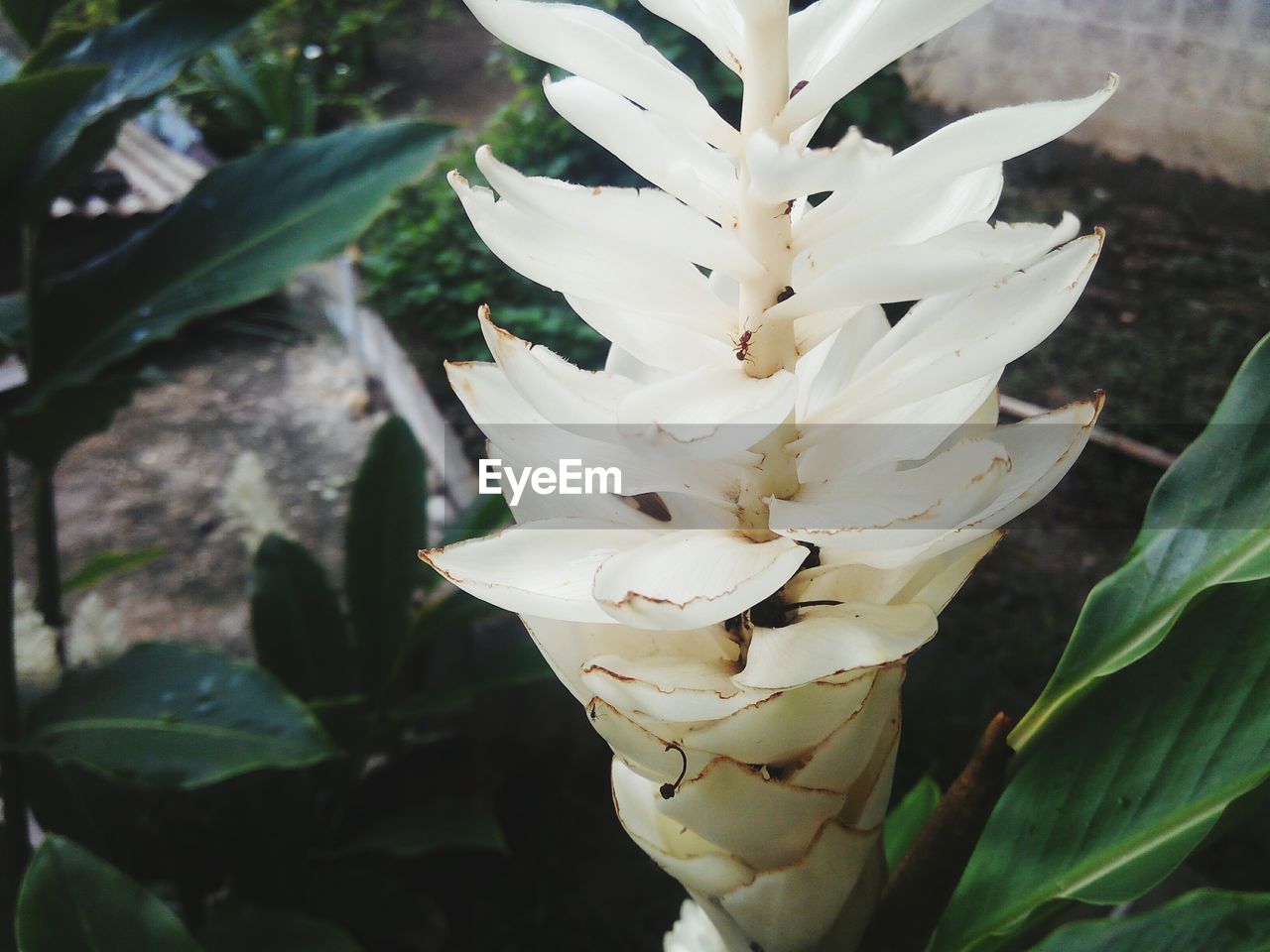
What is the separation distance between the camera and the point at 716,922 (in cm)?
36

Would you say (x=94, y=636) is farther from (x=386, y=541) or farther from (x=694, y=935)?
(x=694, y=935)

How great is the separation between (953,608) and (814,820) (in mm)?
1060

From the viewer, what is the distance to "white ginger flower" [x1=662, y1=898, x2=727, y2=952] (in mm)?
444

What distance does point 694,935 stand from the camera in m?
0.46

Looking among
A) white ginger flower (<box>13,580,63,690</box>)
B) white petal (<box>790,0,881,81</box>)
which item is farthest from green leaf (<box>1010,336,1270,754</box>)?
white ginger flower (<box>13,580,63,690</box>)

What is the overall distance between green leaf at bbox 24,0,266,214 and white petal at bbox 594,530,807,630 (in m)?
0.69

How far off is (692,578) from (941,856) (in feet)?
0.55

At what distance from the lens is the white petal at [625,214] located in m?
0.28

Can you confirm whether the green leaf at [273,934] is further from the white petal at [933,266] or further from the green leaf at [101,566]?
the white petal at [933,266]

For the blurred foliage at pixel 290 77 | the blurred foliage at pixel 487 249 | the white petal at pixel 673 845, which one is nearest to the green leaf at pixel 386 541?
the blurred foliage at pixel 487 249

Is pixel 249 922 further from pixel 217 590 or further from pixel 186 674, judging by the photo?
pixel 217 590

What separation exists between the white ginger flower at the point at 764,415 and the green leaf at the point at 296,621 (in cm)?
80

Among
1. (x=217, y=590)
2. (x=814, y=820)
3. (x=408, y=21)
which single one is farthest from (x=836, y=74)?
(x=408, y=21)

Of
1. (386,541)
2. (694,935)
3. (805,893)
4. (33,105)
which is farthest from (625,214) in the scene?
(386,541)
